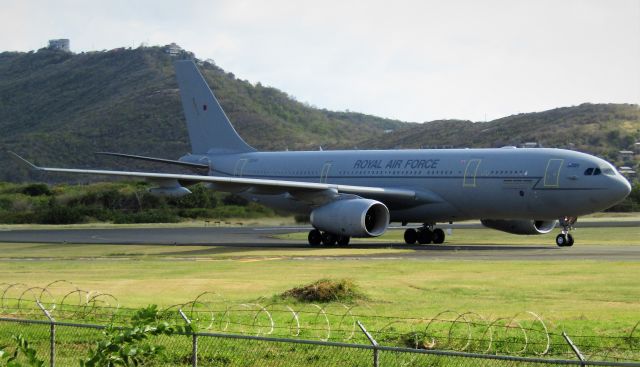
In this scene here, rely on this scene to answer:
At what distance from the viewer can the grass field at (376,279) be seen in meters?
20.0

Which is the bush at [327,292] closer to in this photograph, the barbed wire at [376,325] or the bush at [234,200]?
the barbed wire at [376,325]

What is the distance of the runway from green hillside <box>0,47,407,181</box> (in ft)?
209

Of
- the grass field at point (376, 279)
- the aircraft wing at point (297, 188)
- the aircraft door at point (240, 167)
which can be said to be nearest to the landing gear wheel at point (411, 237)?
the aircraft wing at point (297, 188)

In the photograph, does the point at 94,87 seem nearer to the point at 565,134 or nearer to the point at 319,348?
the point at 565,134

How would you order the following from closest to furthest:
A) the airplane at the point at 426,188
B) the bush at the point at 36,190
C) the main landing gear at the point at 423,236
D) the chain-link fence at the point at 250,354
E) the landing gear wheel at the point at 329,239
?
the chain-link fence at the point at 250,354, the airplane at the point at 426,188, the landing gear wheel at the point at 329,239, the main landing gear at the point at 423,236, the bush at the point at 36,190

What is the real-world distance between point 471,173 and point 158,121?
3852 inches

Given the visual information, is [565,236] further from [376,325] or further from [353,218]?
[376,325]

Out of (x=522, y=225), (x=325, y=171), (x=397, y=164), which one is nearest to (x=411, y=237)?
(x=397, y=164)

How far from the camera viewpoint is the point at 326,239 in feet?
135

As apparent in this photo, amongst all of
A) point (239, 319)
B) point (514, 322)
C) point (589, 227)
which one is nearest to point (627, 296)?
point (514, 322)

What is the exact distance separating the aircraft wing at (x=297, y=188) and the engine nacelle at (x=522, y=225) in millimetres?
3628

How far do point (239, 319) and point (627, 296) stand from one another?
8393 millimetres

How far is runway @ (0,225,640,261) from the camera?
110ft

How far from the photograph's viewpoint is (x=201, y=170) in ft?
172
